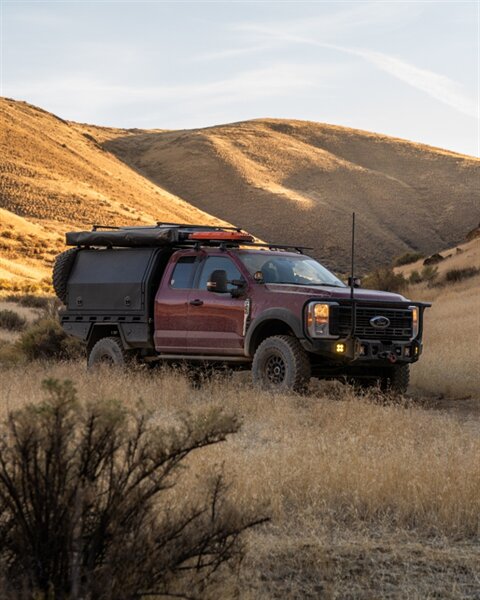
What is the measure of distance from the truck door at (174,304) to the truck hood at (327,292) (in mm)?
1302

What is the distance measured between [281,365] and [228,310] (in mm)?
1120

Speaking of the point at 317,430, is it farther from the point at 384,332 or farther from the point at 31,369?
the point at 31,369

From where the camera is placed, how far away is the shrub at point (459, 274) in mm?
38500

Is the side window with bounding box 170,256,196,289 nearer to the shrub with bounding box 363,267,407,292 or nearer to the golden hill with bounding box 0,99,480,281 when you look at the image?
the shrub with bounding box 363,267,407,292

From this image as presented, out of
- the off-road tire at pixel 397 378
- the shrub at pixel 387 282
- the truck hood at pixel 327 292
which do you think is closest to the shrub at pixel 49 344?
the truck hood at pixel 327 292

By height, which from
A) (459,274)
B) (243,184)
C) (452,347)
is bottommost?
(452,347)

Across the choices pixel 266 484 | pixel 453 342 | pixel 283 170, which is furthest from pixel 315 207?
pixel 266 484

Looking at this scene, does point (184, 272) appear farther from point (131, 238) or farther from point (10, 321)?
point (10, 321)

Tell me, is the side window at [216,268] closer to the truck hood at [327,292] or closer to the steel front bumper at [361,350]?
the truck hood at [327,292]

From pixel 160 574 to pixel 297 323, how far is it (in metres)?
9.25

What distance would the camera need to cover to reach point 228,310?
14.8 metres

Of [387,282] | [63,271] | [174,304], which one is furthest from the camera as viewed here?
[387,282]

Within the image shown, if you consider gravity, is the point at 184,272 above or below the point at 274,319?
above

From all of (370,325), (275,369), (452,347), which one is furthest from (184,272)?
(452,347)
